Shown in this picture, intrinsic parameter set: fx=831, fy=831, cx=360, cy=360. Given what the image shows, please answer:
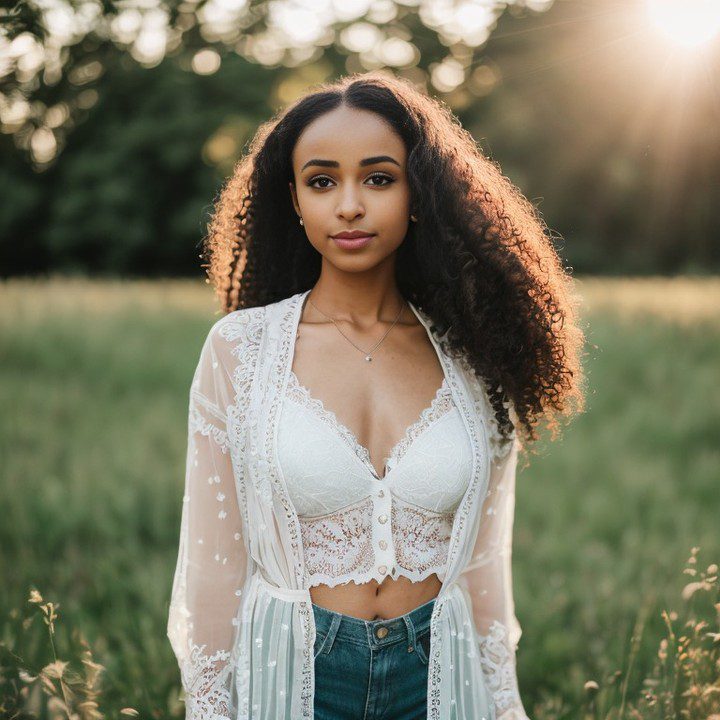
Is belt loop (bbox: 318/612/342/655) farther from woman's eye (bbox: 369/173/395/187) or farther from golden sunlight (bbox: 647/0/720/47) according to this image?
golden sunlight (bbox: 647/0/720/47)

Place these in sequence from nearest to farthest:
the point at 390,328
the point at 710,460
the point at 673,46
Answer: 1. the point at 390,328
2. the point at 673,46
3. the point at 710,460

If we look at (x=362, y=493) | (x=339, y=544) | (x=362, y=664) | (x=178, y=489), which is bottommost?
(x=178, y=489)

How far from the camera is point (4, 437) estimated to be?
7.02m

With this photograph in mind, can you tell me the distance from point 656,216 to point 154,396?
78.3 ft

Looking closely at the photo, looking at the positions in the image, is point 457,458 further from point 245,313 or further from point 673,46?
point 673,46

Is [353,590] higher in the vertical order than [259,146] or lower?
lower

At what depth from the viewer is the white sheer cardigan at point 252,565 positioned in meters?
2.00

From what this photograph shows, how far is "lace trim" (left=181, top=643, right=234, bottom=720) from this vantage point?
2.01 meters

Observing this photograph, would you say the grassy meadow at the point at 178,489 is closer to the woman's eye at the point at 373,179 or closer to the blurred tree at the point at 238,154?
the woman's eye at the point at 373,179

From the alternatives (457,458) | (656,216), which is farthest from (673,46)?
(656,216)

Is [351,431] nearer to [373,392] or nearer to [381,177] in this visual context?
[373,392]

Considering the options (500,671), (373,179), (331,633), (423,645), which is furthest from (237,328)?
(500,671)

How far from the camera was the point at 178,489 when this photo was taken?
240 inches

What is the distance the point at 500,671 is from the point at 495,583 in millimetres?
230
